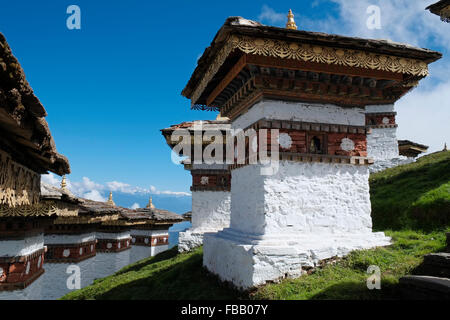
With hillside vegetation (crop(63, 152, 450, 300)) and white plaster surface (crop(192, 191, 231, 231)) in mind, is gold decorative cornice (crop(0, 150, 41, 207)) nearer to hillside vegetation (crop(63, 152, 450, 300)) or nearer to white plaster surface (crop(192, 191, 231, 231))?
hillside vegetation (crop(63, 152, 450, 300))

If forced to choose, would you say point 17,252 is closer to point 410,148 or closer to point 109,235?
point 109,235

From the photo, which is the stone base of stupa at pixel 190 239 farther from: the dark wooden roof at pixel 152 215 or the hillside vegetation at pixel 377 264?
the dark wooden roof at pixel 152 215

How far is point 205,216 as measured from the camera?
35.4 ft

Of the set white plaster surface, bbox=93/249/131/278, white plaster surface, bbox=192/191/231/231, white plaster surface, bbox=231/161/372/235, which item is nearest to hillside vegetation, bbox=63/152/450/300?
white plaster surface, bbox=231/161/372/235

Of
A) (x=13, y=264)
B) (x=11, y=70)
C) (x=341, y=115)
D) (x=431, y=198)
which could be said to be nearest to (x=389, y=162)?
(x=431, y=198)

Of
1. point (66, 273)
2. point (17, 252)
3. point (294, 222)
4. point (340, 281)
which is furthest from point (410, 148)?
point (17, 252)

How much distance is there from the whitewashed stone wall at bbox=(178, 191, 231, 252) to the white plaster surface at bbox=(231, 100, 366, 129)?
532cm

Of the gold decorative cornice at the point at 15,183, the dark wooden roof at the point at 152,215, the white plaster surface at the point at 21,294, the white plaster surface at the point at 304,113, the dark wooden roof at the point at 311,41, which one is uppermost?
the dark wooden roof at the point at 311,41

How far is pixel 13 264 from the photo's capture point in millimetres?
5766

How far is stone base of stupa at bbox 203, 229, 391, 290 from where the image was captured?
4.60 metres

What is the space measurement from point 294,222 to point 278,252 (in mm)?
664

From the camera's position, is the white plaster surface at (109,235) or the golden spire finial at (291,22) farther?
the white plaster surface at (109,235)

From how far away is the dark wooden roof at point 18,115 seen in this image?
2.09 m

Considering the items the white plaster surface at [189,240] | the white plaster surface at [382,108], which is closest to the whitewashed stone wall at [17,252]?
the white plaster surface at [189,240]
